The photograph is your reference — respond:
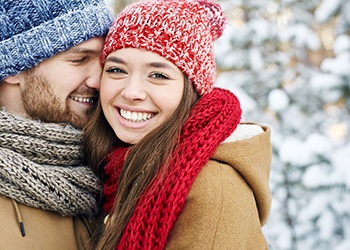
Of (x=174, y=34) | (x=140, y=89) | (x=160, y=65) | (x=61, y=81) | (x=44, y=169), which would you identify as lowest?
(x=44, y=169)

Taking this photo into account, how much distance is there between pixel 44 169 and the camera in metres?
2.30

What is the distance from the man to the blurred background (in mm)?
2123

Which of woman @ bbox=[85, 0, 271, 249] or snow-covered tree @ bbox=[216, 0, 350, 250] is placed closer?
woman @ bbox=[85, 0, 271, 249]

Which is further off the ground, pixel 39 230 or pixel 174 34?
pixel 174 34

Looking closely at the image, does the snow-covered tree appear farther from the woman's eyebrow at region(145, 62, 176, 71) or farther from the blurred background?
the woman's eyebrow at region(145, 62, 176, 71)

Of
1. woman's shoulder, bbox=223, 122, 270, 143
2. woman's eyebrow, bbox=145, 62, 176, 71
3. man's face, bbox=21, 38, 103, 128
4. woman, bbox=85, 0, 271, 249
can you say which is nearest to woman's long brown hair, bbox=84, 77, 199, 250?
woman, bbox=85, 0, 271, 249

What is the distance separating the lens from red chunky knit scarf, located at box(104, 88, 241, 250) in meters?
1.97

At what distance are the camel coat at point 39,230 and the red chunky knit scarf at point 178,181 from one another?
44 cm

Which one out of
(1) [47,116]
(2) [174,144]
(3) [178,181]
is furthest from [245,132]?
(1) [47,116]

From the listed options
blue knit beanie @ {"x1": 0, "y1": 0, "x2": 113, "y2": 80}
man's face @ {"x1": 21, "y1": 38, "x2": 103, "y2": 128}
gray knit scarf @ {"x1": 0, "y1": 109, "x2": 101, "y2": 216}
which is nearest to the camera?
gray knit scarf @ {"x1": 0, "y1": 109, "x2": 101, "y2": 216}

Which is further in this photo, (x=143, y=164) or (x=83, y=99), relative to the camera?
(x=83, y=99)

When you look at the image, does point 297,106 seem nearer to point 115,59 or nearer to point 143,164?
point 115,59

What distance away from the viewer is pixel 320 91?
4.91 meters

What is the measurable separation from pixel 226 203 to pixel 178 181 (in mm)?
218
